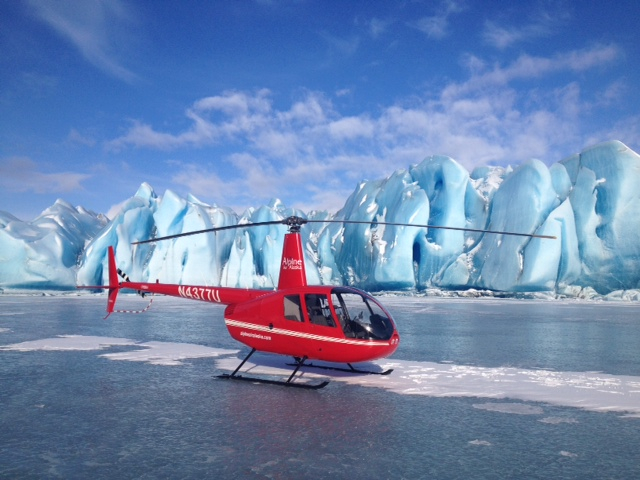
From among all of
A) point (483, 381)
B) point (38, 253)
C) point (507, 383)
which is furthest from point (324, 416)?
point (38, 253)

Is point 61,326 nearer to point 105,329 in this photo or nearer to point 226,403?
point 105,329

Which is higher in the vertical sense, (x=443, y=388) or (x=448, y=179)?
(x=448, y=179)

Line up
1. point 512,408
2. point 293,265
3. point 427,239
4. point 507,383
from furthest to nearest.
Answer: point 427,239
point 293,265
point 507,383
point 512,408

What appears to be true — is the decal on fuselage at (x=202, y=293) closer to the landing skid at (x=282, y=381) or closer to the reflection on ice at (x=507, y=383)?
the reflection on ice at (x=507, y=383)

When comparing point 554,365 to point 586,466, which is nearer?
point 586,466

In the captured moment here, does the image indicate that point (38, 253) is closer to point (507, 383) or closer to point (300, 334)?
point (300, 334)

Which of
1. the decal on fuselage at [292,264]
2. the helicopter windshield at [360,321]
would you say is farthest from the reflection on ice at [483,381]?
the decal on fuselage at [292,264]

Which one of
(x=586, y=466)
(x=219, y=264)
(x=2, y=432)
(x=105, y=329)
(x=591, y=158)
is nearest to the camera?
(x=586, y=466)

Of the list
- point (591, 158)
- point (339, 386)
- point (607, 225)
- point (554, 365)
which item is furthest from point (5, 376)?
point (591, 158)
